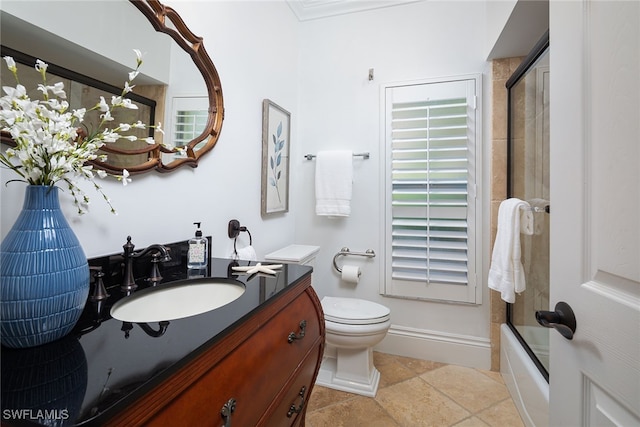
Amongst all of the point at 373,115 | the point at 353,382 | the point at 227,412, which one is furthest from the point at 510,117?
the point at 227,412

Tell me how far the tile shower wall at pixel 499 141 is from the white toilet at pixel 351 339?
→ 34.6 inches

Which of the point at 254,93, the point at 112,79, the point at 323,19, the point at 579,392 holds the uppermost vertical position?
the point at 323,19

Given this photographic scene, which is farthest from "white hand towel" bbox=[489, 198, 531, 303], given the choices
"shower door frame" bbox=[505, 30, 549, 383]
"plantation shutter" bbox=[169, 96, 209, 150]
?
"plantation shutter" bbox=[169, 96, 209, 150]

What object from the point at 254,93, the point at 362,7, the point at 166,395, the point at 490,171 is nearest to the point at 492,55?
the point at 490,171

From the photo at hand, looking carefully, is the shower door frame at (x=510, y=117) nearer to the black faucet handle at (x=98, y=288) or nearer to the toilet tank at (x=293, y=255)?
the toilet tank at (x=293, y=255)

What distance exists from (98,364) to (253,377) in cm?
34

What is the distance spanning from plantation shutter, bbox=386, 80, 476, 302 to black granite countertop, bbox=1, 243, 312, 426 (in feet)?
5.26

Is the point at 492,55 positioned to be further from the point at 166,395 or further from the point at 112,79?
the point at 166,395

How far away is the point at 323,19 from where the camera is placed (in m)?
2.35

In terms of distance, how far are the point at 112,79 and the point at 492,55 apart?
2.13m

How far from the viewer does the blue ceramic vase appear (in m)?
0.52

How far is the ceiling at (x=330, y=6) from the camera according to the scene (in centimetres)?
218

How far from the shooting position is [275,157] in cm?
202

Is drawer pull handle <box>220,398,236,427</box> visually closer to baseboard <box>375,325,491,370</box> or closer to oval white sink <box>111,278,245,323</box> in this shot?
oval white sink <box>111,278,245,323</box>
